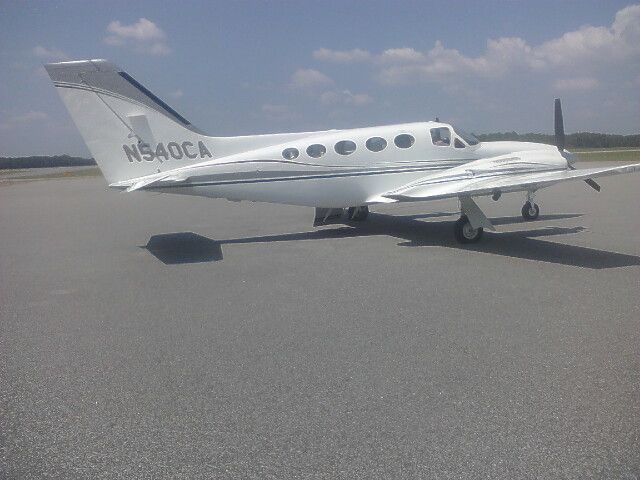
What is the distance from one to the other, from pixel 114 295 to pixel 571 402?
20.8ft

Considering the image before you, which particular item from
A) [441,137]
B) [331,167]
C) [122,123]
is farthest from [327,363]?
[441,137]

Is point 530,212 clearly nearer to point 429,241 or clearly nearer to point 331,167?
point 429,241

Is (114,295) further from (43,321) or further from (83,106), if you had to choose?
(83,106)

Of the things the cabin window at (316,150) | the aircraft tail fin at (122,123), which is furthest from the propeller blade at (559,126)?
the aircraft tail fin at (122,123)

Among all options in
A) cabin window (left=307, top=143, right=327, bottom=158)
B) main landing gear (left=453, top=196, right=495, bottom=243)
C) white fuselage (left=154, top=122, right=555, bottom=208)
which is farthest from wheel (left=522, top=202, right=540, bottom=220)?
cabin window (left=307, top=143, right=327, bottom=158)

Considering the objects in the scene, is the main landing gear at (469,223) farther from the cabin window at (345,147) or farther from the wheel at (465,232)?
the cabin window at (345,147)

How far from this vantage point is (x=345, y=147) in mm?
13312

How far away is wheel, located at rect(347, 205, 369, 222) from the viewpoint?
51.7ft

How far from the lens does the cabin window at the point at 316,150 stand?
13.1m

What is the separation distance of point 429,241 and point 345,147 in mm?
2895

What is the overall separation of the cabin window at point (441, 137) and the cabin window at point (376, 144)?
1.21 metres

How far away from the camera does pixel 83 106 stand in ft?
39.0

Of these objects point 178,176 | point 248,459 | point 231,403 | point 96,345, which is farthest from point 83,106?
point 248,459

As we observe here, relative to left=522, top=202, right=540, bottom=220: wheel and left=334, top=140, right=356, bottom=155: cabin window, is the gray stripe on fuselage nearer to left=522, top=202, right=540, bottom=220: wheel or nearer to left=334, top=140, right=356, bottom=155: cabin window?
left=334, top=140, right=356, bottom=155: cabin window
